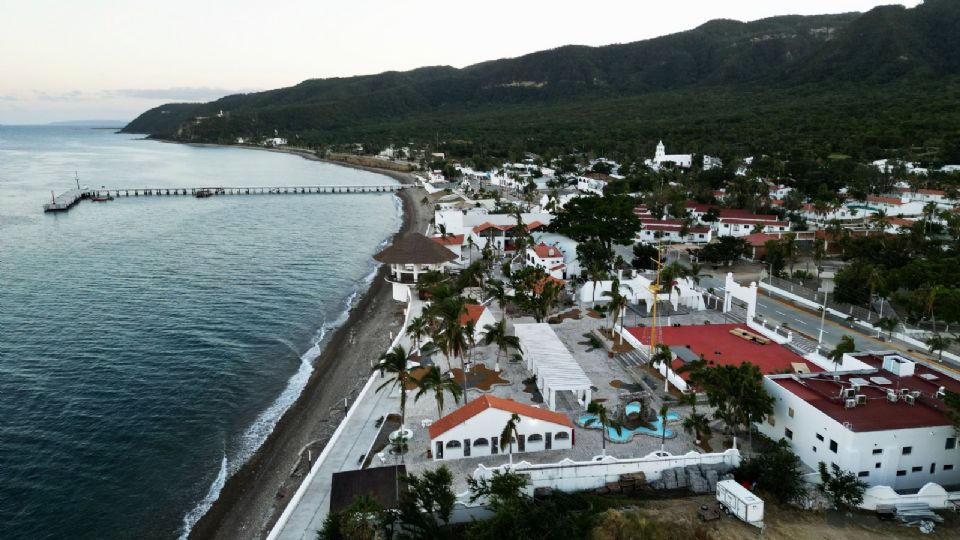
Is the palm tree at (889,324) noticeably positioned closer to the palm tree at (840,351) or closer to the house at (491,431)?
the palm tree at (840,351)

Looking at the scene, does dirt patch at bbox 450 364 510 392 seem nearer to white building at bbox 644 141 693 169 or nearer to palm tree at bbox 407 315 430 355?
palm tree at bbox 407 315 430 355

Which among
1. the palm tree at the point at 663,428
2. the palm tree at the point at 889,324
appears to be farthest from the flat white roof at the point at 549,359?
the palm tree at the point at 889,324

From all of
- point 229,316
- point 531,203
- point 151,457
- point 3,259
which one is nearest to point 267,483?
point 151,457

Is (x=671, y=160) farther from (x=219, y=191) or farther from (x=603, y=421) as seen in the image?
(x=603, y=421)

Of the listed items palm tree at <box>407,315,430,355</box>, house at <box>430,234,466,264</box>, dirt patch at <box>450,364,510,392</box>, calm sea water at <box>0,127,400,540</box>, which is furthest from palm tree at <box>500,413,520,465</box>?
house at <box>430,234,466,264</box>

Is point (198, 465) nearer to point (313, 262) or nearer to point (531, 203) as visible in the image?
point (313, 262)

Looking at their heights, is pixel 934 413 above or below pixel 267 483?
above
